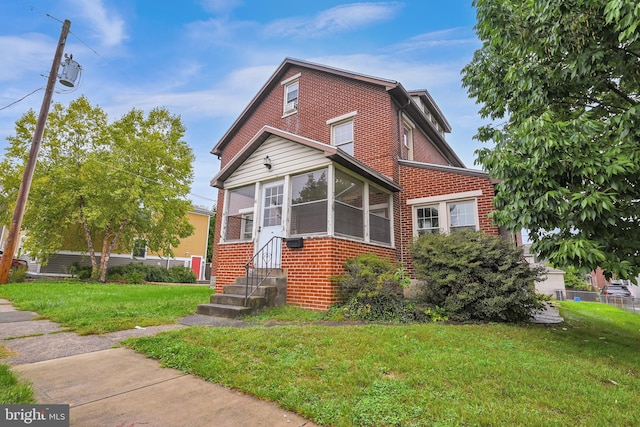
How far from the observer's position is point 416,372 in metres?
3.08

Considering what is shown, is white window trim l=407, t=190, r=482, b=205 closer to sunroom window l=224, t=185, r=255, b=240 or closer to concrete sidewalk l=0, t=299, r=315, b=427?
sunroom window l=224, t=185, r=255, b=240

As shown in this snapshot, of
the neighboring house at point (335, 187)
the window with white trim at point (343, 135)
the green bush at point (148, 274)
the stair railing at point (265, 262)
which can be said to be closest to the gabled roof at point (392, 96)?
the neighboring house at point (335, 187)

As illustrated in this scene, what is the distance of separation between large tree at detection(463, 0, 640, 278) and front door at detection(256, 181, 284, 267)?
512 centimetres

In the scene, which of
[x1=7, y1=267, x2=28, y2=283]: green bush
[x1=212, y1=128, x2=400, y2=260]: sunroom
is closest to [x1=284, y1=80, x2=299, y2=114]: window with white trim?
[x1=212, y1=128, x2=400, y2=260]: sunroom

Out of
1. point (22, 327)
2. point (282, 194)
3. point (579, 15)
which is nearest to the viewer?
point (579, 15)

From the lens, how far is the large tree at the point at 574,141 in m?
3.86

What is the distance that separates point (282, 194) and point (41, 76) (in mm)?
11172

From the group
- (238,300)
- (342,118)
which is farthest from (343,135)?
(238,300)

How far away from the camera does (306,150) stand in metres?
7.92

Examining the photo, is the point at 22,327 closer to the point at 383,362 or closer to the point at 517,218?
the point at 383,362

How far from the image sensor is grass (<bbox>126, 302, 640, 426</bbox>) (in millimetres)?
2293

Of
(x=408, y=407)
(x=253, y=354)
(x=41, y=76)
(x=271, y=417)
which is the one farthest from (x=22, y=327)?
(x=41, y=76)

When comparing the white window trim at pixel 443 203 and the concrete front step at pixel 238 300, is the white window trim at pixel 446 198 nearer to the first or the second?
the white window trim at pixel 443 203

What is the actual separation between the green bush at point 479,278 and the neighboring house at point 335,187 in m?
1.13
